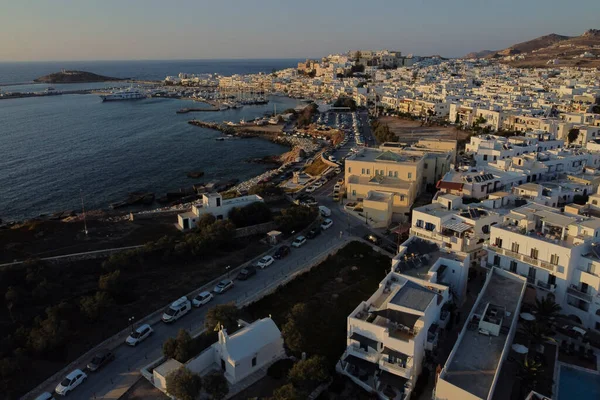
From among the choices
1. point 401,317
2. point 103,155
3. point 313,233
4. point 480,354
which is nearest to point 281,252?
point 313,233

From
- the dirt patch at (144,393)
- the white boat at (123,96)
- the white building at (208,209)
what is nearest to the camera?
the dirt patch at (144,393)

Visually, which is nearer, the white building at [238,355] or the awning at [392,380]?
the awning at [392,380]

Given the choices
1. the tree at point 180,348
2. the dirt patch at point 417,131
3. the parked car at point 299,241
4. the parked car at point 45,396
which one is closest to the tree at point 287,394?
the tree at point 180,348

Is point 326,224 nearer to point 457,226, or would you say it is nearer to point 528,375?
point 457,226

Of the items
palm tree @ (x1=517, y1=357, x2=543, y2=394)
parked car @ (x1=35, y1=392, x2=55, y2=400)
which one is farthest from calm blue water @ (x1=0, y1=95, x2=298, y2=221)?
palm tree @ (x1=517, y1=357, x2=543, y2=394)

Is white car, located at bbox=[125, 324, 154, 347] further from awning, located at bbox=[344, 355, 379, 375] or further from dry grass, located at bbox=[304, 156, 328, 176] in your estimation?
dry grass, located at bbox=[304, 156, 328, 176]

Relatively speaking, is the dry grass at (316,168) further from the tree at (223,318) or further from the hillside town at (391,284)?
the tree at (223,318)

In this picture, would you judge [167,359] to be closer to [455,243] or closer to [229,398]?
[229,398]

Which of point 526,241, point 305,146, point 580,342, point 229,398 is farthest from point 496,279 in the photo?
point 305,146
